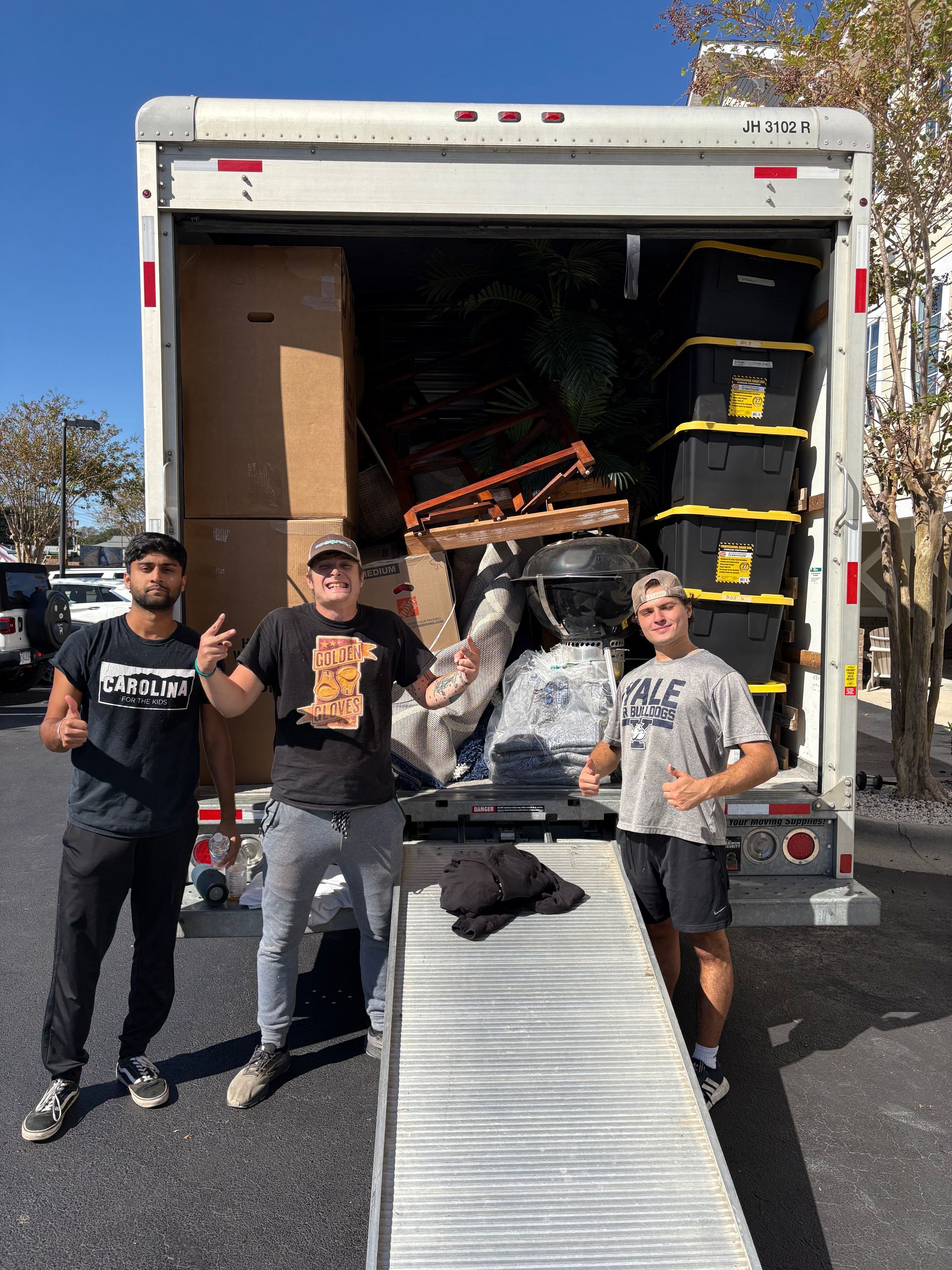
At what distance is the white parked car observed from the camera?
629 inches

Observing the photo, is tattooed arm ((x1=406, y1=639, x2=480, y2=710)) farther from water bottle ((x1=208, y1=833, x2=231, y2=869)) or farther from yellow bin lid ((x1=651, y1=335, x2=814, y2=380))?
yellow bin lid ((x1=651, y1=335, x2=814, y2=380))

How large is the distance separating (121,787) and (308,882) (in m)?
0.68

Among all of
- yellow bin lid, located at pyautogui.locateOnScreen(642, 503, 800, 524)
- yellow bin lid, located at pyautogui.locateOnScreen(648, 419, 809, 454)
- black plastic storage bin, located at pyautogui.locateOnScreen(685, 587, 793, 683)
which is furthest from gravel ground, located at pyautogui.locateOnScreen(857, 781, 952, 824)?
yellow bin lid, located at pyautogui.locateOnScreen(648, 419, 809, 454)

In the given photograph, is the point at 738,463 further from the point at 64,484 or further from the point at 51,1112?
the point at 64,484

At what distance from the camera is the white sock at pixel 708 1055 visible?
2.90 m

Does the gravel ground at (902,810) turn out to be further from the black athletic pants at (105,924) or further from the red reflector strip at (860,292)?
the black athletic pants at (105,924)

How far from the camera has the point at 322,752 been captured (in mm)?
2869

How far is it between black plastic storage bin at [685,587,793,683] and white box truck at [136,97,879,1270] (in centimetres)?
16

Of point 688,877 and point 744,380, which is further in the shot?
point 744,380

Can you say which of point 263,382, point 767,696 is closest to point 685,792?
point 767,696

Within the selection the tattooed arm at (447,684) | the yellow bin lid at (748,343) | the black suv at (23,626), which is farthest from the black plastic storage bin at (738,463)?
the black suv at (23,626)

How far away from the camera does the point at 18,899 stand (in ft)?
16.3

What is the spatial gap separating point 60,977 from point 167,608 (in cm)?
125

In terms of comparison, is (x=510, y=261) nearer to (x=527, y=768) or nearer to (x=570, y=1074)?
(x=527, y=768)
